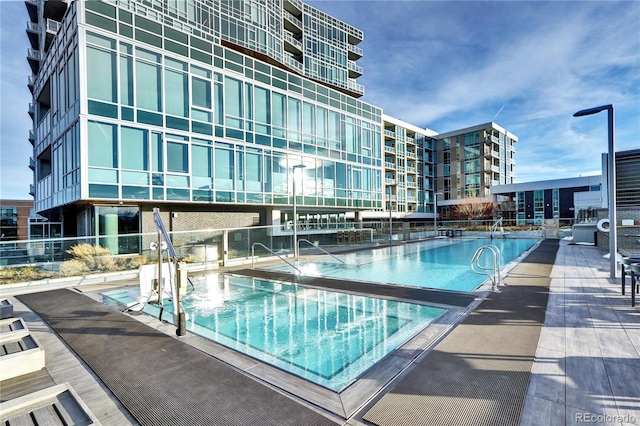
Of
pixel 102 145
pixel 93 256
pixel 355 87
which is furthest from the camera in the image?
pixel 355 87

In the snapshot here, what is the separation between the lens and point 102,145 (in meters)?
12.4

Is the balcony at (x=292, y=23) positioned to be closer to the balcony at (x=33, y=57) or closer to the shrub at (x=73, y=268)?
the balcony at (x=33, y=57)

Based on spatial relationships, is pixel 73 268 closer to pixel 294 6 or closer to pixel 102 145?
pixel 102 145

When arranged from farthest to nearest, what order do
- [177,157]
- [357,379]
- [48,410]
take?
[177,157] < [357,379] < [48,410]

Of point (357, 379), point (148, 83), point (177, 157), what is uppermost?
point (148, 83)

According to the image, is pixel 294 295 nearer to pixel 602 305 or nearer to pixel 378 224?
pixel 602 305

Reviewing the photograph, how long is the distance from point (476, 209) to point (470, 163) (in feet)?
27.0

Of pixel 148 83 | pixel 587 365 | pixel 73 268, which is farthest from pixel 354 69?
pixel 587 365

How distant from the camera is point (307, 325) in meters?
5.61

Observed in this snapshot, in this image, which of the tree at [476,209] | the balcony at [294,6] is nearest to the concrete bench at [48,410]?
the balcony at [294,6]

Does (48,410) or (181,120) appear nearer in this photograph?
(48,410)

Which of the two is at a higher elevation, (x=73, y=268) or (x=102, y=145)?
(x=102, y=145)

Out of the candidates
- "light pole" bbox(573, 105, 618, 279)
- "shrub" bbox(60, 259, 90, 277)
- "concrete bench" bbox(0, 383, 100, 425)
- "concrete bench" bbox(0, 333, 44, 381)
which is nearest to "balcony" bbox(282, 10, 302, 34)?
"light pole" bbox(573, 105, 618, 279)

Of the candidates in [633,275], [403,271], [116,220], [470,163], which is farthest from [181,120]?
[470,163]
